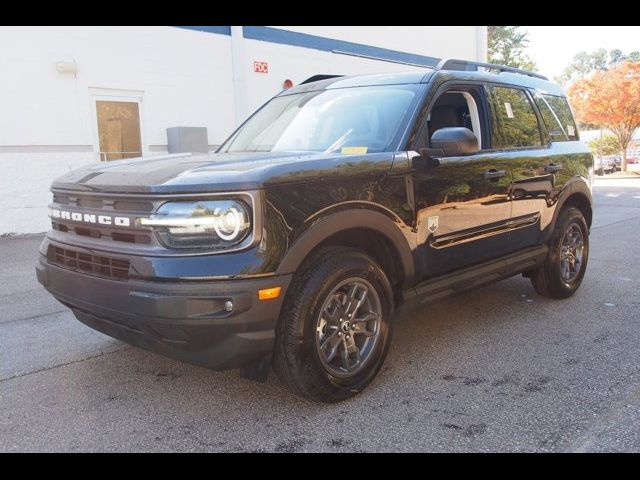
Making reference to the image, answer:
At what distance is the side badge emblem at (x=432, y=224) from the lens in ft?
12.0

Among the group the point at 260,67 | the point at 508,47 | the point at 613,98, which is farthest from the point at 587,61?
the point at 260,67

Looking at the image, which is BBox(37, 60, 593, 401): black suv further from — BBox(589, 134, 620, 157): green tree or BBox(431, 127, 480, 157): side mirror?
BBox(589, 134, 620, 157): green tree

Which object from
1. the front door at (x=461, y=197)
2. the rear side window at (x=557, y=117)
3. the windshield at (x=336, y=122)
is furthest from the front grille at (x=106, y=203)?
the rear side window at (x=557, y=117)

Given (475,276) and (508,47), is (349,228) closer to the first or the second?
(475,276)

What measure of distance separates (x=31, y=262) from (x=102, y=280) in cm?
516

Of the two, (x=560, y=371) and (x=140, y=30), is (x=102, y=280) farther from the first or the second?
(x=140, y=30)

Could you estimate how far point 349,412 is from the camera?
10.4ft

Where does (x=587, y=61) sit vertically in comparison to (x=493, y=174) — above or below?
above

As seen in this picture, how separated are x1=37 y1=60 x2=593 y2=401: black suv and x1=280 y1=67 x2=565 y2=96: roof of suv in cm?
2

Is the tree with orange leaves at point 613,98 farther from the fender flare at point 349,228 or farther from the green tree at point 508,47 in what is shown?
the fender flare at point 349,228

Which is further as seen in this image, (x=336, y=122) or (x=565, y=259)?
(x=565, y=259)

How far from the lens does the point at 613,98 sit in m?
26.6

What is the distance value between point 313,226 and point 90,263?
1228mm
